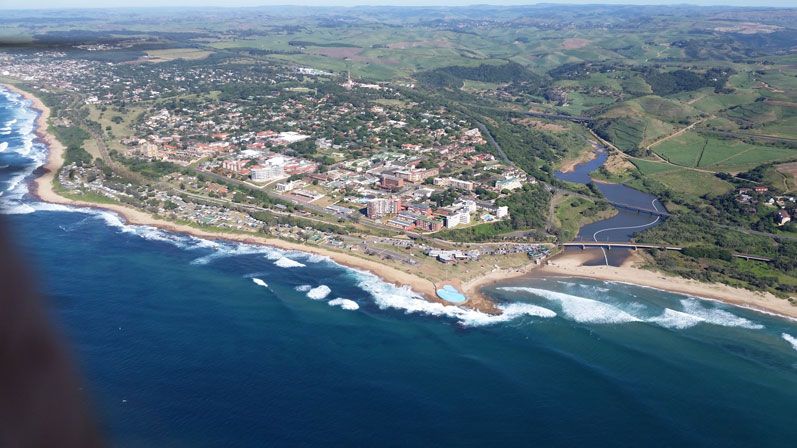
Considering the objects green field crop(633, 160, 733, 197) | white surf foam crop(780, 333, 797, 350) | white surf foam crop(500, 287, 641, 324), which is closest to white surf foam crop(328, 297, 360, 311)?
white surf foam crop(500, 287, 641, 324)

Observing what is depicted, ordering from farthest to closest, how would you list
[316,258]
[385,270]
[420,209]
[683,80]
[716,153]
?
[683,80] → [716,153] → [420,209] → [316,258] → [385,270]

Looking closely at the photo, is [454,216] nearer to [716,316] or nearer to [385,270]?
[385,270]

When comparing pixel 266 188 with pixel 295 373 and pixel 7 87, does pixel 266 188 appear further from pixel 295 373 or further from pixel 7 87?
pixel 7 87

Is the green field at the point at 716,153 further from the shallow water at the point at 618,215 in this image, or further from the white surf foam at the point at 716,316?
the white surf foam at the point at 716,316

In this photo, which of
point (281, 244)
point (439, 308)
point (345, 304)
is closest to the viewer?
point (345, 304)

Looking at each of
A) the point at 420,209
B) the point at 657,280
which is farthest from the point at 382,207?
the point at 657,280

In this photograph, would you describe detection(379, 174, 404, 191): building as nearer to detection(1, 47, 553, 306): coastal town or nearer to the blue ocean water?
detection(1, 47, 553, 306): coastal town

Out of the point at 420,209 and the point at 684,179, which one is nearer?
the point at 420,209
